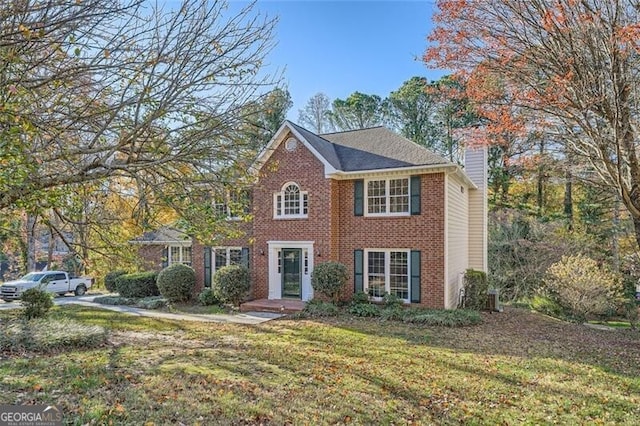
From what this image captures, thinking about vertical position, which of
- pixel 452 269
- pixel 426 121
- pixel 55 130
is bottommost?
pixel 452 269

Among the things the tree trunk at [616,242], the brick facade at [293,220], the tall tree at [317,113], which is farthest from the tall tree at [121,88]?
the tall tree at [317,113]

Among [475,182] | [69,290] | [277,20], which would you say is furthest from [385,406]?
[69,290]

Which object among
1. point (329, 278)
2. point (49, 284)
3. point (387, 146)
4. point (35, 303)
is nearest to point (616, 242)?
point (387, 146)

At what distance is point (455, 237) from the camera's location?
49.2 ft

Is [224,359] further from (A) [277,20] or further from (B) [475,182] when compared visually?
(B) [475,182]

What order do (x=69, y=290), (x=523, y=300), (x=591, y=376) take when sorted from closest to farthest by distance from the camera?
1. (x=591, y=376)
2. (x=523, y=300)
3. (x=69, y=290)

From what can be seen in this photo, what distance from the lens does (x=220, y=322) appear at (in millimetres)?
12070

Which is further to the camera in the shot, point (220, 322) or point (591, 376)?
point (220, 322)

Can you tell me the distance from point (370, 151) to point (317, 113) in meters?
19.8

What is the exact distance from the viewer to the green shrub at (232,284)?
581 inches

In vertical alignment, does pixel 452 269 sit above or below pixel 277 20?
below

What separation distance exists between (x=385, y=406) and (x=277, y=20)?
6.10 metres

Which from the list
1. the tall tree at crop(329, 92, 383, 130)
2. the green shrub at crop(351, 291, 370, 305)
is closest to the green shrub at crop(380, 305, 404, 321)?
the green shrub at crop(351, 291, 370, 305)

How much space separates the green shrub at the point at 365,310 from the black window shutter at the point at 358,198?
130 inches
